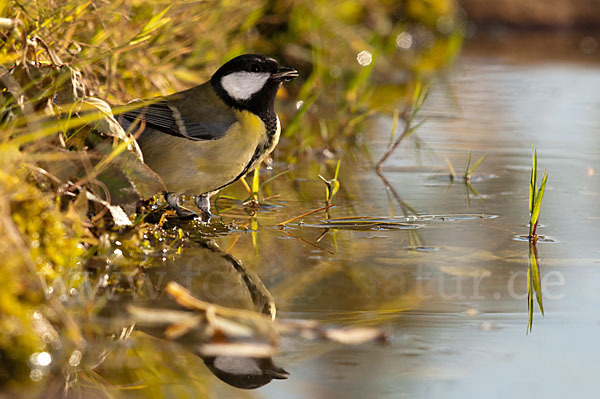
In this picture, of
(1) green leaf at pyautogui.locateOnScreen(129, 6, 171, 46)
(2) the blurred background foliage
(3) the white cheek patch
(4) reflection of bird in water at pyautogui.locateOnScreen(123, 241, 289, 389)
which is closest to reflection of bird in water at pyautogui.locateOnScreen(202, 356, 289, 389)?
(4) reflection of bird in water at pyautogui.locateOnScreen(123, 241, 289, 389)

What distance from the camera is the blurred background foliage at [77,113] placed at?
2.11 meters

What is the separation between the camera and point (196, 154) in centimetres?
329

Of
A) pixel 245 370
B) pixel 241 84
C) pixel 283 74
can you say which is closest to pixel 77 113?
pixel 241 84

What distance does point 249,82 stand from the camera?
3.43 m

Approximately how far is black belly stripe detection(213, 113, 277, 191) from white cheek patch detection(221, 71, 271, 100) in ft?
0.37

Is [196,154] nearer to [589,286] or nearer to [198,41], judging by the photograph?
[589,286]

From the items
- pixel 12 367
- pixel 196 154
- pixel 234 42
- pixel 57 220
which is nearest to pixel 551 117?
pixel 234 42

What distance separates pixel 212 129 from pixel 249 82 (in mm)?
260

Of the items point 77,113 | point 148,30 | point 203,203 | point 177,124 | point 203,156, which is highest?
point 148,30

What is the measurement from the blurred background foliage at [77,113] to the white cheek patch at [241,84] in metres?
0.40

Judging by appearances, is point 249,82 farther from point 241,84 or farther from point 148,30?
point 148,30

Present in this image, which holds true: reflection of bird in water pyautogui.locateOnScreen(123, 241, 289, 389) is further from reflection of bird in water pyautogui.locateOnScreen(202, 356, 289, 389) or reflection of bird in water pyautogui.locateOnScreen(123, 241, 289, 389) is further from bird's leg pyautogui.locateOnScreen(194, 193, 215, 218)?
bird's leg pyautogui.locateOnScreen(194, 193, 215, 218)

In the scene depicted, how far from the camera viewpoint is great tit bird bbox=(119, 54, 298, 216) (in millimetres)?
3275

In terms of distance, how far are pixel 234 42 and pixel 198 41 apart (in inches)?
22.9
